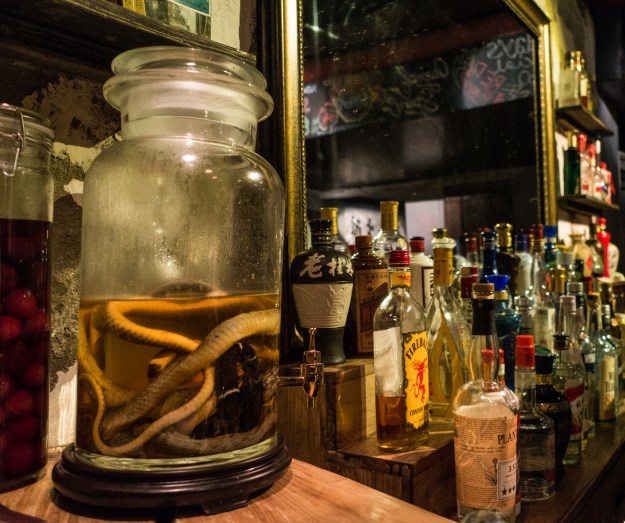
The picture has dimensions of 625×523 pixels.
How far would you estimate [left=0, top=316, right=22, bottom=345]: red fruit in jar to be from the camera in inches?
25.5

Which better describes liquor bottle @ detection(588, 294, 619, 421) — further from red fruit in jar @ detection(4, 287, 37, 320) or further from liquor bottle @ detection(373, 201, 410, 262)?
red fruit in jar @ detection(4, 287, 37, 320)

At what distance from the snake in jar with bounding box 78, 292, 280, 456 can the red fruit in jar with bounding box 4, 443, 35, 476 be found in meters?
0.08

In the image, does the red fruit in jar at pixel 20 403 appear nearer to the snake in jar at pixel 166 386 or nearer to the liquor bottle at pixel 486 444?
the snake in jar at pixel 166 386

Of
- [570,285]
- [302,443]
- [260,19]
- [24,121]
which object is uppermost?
[260,19]

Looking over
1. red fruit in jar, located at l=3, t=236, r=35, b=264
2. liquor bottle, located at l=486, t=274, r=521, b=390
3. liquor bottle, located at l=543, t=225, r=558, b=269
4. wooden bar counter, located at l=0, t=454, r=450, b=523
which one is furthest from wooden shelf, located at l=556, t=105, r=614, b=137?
red fruit in jar, located at l=3, t=236, r=35, b=264

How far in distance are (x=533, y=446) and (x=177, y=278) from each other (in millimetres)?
816

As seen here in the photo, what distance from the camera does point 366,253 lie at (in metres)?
1.18

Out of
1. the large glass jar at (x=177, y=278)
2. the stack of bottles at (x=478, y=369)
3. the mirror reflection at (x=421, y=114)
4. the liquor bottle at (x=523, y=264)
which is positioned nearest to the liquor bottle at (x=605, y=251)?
the mirror reflection at (x=421, y=114)

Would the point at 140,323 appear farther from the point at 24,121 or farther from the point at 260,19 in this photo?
the point at 260,19

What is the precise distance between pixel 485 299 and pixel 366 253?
278mm

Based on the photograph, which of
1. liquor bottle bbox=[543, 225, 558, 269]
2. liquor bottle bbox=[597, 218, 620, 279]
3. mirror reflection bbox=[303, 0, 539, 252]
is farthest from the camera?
liquor bottle bbox=[597, 218, 620, 279]

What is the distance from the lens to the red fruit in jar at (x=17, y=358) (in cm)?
65

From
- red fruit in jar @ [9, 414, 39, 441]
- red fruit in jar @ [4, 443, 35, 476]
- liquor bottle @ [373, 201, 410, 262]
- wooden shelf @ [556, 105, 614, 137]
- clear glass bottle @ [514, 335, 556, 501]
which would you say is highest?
wooden shelf @ [556, 105, 614, 137]

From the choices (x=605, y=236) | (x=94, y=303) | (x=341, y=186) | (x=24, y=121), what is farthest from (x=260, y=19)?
(x=605, y=236)
